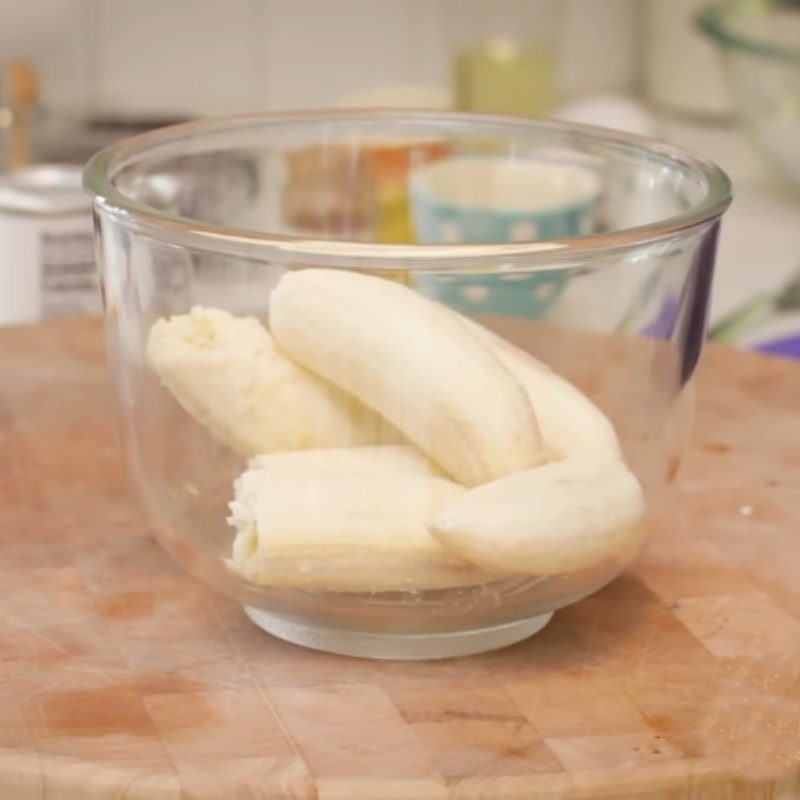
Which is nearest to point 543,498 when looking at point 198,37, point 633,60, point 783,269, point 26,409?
point 26,409

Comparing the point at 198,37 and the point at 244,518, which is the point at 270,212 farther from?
the point at 198,37

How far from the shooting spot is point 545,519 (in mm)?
581

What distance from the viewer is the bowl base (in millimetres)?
626

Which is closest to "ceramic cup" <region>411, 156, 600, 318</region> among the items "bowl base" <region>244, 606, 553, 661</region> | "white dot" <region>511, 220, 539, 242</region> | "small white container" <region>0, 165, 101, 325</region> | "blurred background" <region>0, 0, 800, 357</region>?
"white dot" <region>511, 220, 539, 242</region>

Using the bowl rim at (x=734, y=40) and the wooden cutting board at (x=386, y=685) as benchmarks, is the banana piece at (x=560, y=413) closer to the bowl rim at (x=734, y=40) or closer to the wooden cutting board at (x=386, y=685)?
the wooden cutting board at (x=386, y=685)

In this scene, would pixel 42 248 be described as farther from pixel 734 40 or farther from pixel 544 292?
pixel 734 40

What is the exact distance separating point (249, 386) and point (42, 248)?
0.58 meters

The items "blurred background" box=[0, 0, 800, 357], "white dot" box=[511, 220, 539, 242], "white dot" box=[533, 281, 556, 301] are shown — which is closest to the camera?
"white dot" box=[533, 281, 556, 301]

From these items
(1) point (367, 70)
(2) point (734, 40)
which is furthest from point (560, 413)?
(1) point (367, 70)

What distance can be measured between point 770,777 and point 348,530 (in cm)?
17

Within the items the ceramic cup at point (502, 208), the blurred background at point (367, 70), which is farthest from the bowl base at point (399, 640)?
the blurred background at point (367, 70)

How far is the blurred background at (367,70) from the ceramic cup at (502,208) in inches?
13.9

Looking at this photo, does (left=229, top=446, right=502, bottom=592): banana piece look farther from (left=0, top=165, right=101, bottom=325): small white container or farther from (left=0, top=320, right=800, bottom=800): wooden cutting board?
(left=0, top=165, right=101, bottom=325): small white container

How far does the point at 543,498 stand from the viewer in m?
0.58
